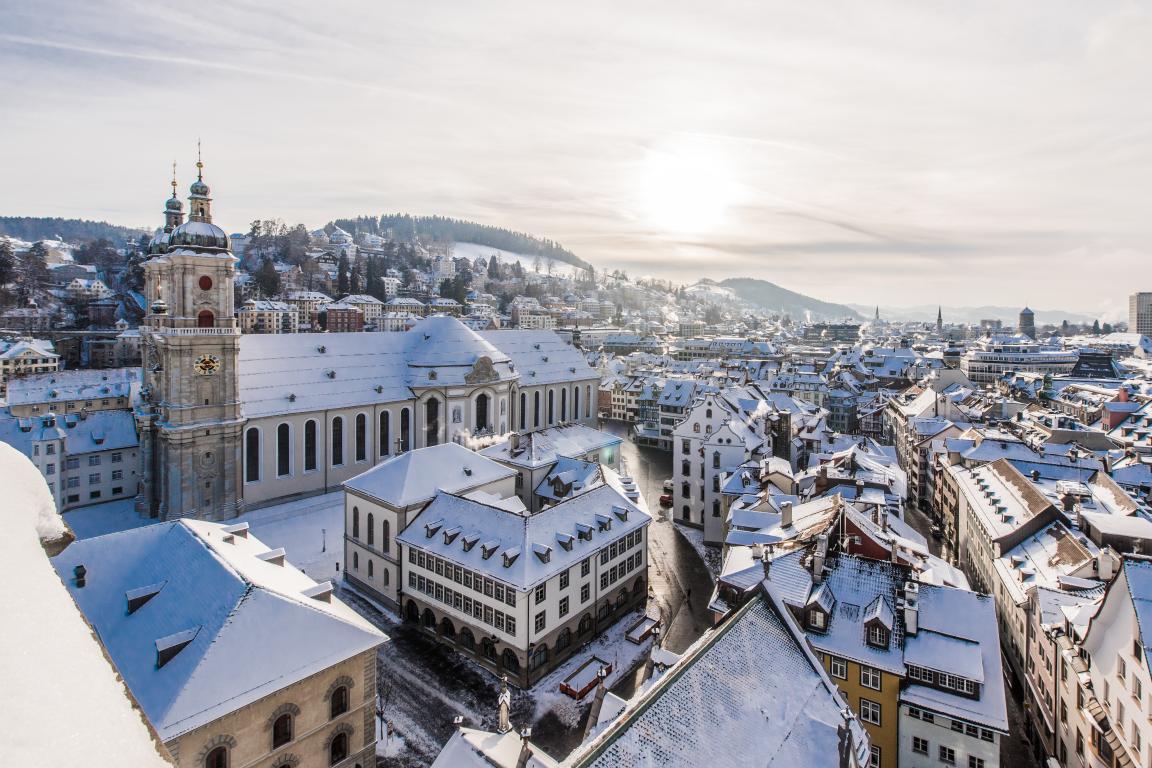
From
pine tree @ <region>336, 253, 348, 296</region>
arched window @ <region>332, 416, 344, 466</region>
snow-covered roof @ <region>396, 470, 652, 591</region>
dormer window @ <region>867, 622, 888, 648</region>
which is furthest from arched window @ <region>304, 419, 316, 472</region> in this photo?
pine tree @ <region>336, 253, 348, 296</region>

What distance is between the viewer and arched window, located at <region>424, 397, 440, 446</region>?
59.2 meters

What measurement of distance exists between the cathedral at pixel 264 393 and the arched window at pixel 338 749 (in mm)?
29364

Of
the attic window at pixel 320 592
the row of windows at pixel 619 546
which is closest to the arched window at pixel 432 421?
the row of windows at pixel 619 546

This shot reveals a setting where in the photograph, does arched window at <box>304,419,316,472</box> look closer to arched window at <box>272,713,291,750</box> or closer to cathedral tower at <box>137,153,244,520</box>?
cathedral tower at <box>137,153,244,520</box>

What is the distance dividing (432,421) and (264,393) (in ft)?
50.7

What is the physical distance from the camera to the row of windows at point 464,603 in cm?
2983

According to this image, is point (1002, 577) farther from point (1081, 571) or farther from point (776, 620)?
point (776, 620)

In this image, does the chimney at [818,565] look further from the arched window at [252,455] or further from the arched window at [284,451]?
the arched window at [252,455]

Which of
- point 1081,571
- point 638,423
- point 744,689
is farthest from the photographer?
point 638,423

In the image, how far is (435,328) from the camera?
6231 centimetres

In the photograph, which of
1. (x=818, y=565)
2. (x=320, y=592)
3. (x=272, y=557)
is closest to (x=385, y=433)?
(x=272, y=557)

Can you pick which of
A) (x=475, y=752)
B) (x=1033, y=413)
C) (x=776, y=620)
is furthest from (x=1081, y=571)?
(x=1033, y=413)

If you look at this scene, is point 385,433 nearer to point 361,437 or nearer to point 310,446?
point 361,437

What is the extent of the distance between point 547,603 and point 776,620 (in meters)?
14.4
